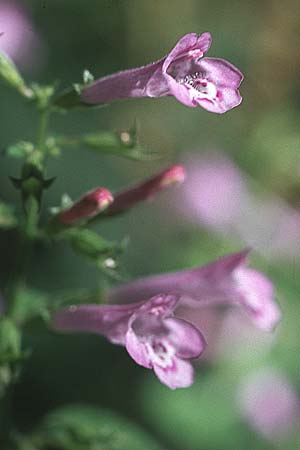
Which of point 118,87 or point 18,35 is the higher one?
point 18,35

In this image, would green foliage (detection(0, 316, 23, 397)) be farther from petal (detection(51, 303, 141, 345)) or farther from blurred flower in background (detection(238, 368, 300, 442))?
blurred flower in background (detection(238, 368, 300, 442))

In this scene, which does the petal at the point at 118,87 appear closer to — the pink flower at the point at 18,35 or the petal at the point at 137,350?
the petal at the point at 137,350

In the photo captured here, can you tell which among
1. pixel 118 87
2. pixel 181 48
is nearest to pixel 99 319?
pixel 118 87

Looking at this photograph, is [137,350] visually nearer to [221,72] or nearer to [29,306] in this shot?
[29,306]

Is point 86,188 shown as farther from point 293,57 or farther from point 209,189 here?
point 293,57

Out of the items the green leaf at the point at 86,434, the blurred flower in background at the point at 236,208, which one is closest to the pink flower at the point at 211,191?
the blurred flower in background at the point at 236,208

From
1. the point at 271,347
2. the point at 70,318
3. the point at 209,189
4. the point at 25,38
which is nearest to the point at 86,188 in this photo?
the point at 209,189

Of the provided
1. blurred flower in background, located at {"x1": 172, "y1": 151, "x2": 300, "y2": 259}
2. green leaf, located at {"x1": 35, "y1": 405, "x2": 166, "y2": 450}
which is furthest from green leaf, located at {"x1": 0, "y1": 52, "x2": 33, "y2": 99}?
blurred flower in background, located at {"x1": 172, "y1": 151, "x2": 300, "y2": 259}
